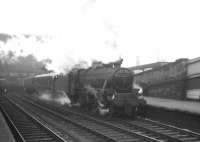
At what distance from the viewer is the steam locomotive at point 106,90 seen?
14685 millimetres

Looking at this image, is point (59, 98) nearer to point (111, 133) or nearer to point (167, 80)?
point (167, 80)

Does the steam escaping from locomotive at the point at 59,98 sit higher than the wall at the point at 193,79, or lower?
lower

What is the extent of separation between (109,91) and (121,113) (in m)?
1.42

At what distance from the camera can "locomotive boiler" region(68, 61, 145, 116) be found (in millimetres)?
14633

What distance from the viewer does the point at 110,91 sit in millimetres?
15109

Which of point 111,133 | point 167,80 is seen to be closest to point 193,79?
point 167,80

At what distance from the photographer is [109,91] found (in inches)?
595

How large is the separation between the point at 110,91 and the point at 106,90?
22 centimetres

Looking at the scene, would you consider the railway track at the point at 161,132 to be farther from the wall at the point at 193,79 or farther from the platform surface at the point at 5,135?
the wall at the point at 193,79

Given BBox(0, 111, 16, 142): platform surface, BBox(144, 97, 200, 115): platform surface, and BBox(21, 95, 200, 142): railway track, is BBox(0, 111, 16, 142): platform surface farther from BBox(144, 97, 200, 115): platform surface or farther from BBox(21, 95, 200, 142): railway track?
BBox(144, 97, 200, 115): platform surface

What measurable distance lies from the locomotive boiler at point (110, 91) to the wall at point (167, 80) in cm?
824

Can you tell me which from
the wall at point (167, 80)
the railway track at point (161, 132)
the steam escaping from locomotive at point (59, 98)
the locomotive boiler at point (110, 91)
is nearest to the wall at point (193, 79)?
the wall at point (167, 80)

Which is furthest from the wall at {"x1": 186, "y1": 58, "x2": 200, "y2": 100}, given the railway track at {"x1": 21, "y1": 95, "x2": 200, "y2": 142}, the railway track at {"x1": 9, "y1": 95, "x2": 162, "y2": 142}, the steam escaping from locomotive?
the railway track at {"x1": 9, "y1": 95, "x2": 162, "y2": 142}

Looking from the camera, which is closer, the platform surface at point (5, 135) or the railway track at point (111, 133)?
the platform surface at point (5, 135)
